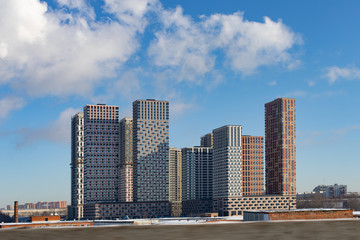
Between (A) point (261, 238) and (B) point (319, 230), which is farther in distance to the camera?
(B) point (319, 230)

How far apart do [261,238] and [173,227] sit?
249 cm

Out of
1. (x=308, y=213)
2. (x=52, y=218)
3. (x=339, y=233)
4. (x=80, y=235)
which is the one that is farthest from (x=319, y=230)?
(x=52, y=218)

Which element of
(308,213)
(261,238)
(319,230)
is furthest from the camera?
(308,213)

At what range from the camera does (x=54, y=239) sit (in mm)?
12914

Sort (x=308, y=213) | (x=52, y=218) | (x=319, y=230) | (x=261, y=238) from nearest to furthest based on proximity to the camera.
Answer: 1. (x=261, y=238)
2. (x=319, y=230)
3. (x=308, y=213)
4. (x=52, y=218)

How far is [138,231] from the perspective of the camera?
44.3 feet

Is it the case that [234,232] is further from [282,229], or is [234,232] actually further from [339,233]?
[339,233]

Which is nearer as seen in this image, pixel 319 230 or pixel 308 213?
pixel 319 230

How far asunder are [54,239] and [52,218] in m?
131

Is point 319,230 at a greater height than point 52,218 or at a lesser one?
greater

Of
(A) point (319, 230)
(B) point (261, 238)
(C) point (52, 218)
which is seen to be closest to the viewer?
(B) point (261, 238)

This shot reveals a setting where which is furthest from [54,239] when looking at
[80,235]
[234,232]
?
[234,232]

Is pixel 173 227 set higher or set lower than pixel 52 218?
higher

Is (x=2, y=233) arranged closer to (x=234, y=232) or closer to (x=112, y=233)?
(x=112, y=233)
